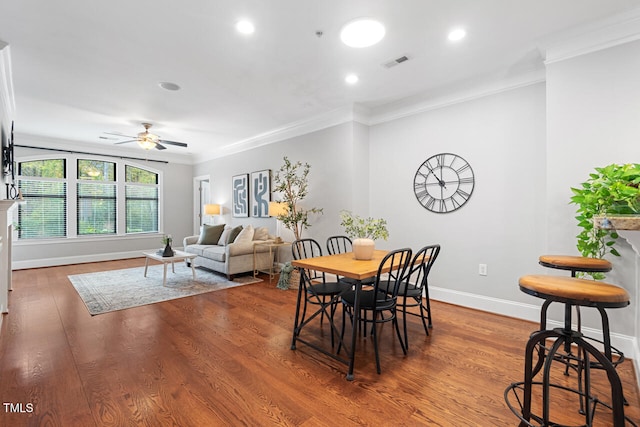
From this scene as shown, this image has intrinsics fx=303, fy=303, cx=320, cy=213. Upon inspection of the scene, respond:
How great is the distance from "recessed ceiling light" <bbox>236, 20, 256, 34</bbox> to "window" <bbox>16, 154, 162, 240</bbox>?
6091 millimetres

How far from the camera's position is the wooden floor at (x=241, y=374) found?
1.71 meters

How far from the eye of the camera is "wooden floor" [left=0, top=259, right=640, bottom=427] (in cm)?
171

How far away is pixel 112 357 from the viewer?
93.8 inches

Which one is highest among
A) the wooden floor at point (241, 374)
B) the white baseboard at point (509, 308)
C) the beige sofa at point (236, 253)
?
the beige sofa at point (236, 253)

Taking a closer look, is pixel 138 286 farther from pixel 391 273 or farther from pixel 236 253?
pixel 391 273

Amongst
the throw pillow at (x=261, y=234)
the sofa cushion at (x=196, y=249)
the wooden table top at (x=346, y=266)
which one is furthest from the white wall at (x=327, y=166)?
the wooden table top at (x=346, y=266)

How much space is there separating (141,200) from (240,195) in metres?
2.83

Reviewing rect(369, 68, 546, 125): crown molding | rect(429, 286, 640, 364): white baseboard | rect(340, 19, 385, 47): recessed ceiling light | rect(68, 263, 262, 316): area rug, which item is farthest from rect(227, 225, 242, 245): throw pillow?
rect(340, 19, 385, 47): recessed ceiling light

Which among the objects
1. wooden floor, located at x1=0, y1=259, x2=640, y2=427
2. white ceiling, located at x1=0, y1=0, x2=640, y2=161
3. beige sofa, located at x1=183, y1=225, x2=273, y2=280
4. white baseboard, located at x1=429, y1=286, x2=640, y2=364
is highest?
white ceiling, located at x1=0, y1=0, x2=640, y2=161

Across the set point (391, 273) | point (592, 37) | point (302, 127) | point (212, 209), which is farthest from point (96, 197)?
point (592, 37)

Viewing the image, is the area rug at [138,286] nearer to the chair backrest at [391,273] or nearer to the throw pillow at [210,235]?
the throw pillow at [210,235]

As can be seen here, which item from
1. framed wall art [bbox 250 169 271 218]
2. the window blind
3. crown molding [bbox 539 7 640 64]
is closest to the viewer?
crown molding [bbox 539 7 640 64]

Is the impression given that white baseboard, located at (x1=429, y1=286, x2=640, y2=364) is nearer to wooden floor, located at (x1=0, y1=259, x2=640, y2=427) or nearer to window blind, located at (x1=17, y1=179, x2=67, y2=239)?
wooden floor, located at (x1=0, y1=259, x2=640, y2=427)

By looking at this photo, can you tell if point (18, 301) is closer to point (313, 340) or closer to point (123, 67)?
point (123, 67)
